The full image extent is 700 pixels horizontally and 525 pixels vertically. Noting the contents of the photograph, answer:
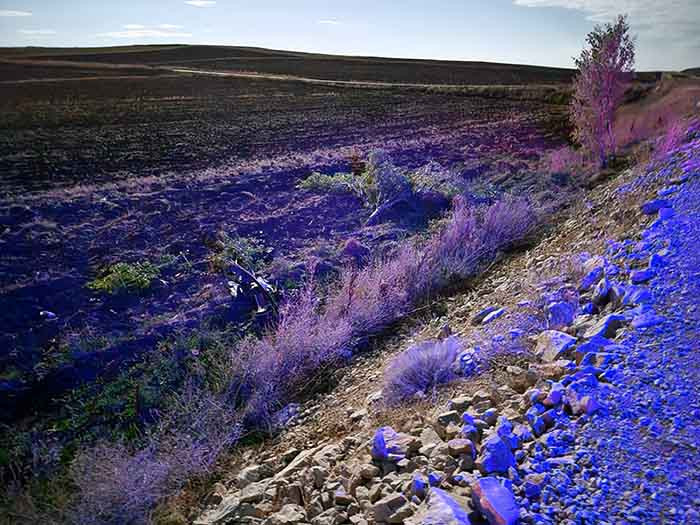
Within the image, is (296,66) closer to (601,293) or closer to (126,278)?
(126,278)

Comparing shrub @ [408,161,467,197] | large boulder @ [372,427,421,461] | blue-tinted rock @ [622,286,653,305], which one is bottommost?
large boulder @ [372,427,421,461]

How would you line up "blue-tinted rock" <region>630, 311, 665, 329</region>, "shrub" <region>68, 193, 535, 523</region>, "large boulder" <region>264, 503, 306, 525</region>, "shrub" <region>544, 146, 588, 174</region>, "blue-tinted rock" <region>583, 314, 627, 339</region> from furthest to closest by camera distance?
"shrub" <region>544, 146, 588, 174</region> → "shrub" <region>68, 193, 535, 523</region> → "blue-tinted rock" <region>583, 314, 627, 339</region> → "blue-tinted rock" <region>630, 311, 665, 329</region> → "large boulder" <region>264, 503, 306, 525</region>

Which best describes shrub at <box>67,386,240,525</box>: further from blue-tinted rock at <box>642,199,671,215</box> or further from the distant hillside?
the distant hillside

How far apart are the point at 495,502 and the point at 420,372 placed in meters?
1.87

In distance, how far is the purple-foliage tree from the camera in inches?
419

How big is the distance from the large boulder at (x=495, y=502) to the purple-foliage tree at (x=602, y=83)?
10.2m

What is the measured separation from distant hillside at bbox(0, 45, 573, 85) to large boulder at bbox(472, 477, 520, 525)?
39864 mm

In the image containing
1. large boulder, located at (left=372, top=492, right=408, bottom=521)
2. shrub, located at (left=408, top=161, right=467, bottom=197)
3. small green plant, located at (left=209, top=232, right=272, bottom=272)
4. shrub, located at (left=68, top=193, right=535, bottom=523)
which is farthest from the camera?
shrub, located at (left=408, top=161, right=467, bottom=197)

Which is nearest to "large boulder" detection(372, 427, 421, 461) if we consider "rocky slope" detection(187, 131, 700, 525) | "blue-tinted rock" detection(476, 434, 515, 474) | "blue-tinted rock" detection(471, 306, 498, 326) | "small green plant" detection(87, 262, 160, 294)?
"rocky slope" detection(187, 131, 700, 525)

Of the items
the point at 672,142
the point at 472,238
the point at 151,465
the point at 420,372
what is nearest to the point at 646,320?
the point at 420,372

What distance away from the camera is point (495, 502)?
235 cm

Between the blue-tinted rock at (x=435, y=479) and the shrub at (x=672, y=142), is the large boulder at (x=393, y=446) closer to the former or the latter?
the blue-tinted rock at (x=435, y=479)

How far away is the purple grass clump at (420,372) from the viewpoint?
4.08m

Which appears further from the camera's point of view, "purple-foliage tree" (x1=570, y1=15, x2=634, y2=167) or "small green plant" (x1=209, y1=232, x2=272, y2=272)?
"purple-foliage tree" (x1=570, y1=15, x2=634, y2=167)
